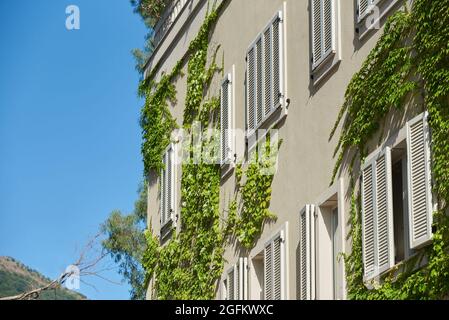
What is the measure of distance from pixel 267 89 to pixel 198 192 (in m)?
3.13

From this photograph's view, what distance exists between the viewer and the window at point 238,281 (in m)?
18.4

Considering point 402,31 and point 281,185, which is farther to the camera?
point 281,185

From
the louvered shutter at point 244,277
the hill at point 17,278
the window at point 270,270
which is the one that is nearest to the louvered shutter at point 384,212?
the window at point 270,270

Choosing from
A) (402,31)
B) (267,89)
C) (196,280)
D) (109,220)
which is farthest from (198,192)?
(109,220)

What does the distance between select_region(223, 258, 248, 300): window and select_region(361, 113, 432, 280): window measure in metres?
4.56

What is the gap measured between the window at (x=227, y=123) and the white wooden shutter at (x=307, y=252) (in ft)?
11.8

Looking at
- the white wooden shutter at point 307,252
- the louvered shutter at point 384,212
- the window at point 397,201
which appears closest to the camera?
the window at point 397,201

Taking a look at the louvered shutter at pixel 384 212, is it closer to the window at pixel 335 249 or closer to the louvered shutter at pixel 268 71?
the window at pixel 335 249

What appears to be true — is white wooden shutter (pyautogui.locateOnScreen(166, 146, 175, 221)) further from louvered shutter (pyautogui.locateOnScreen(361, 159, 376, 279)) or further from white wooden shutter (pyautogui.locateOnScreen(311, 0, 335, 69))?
louvered shutter (pyautogui.locateOnScreen(361, 159, 376, 279))

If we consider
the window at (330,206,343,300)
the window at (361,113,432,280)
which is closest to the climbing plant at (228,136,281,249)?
the window at (330,206,343,300)

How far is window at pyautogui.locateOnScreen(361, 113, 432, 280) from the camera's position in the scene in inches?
503

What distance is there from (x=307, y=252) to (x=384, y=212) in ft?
7.58
